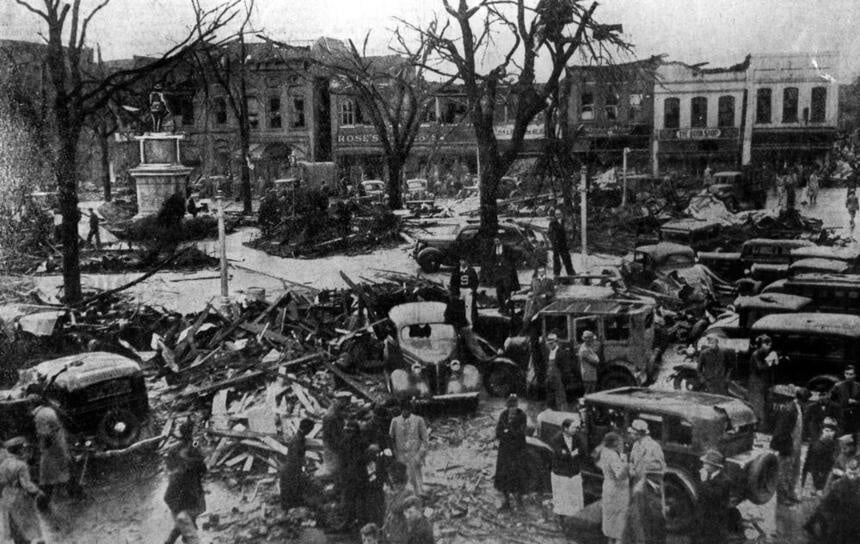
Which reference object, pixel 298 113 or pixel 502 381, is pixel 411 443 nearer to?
pixel 502 381

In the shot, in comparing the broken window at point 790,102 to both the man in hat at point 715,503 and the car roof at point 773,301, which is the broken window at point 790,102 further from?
the man in hat at point 715,503

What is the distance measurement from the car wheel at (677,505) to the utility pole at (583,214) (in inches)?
83.2

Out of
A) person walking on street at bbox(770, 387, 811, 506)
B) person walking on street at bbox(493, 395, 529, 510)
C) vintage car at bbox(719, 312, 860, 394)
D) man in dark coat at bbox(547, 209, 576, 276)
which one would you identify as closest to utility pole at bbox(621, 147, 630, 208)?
man in dark coat at bbox(547, 209, 576, 276)

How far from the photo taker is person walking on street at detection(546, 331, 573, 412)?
5422mm

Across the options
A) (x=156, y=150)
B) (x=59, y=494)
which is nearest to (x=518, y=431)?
(x=59, y=494)

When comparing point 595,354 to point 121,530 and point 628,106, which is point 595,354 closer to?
point 628,106

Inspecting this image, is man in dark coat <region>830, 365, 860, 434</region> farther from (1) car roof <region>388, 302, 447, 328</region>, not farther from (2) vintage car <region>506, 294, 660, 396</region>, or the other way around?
(1) car roof <region>388, 302, 447, 328</region>

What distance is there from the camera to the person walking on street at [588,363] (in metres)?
5.51

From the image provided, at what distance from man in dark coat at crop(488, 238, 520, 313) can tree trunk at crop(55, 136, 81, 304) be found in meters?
3.59

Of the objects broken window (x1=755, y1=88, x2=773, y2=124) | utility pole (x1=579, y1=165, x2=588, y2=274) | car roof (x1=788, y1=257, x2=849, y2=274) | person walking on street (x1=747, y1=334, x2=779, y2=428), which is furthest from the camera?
utility pole (x1=579, y1=165, x2=588, y2=274)

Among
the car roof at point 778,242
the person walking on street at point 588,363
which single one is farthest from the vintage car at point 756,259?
the person walking on street at point 588,363

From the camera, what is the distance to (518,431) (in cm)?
496

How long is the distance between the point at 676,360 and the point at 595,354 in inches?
27.9

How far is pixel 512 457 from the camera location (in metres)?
4.93
